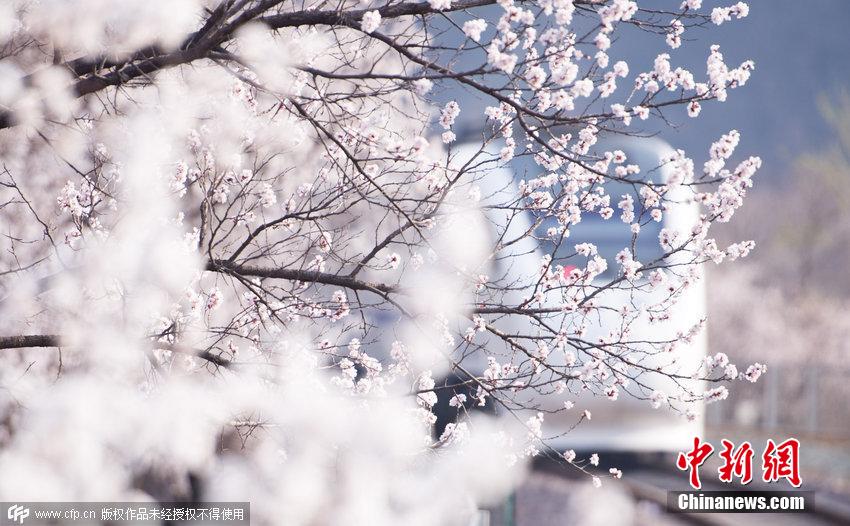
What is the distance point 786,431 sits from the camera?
17.0 metres

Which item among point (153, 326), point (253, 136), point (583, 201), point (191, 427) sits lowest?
point (191, 427)

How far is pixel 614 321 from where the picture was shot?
7.86 metres

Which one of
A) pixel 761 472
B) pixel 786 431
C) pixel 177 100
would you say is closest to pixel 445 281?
pixel 177 100

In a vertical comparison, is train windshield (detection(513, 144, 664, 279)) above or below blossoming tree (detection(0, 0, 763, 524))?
above

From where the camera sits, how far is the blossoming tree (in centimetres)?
419

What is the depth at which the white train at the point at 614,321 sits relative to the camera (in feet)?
25.2

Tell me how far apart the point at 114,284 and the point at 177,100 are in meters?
1.23

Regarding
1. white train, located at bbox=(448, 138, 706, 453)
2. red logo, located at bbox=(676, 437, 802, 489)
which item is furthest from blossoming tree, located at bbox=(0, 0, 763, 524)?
red logo, located at bbox=(676, 437, 802, 489)

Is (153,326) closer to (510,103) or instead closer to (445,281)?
(445,281)

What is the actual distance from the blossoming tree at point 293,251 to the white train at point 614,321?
213cm

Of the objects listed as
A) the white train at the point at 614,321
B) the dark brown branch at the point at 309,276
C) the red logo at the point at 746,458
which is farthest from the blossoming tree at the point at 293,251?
the red logo at the point at 746,458

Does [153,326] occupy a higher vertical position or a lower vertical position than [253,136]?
lower

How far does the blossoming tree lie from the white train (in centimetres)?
213

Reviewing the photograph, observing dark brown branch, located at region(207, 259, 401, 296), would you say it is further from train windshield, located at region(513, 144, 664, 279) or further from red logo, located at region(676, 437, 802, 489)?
red logo, located at region(676, 437, 802, 489)
